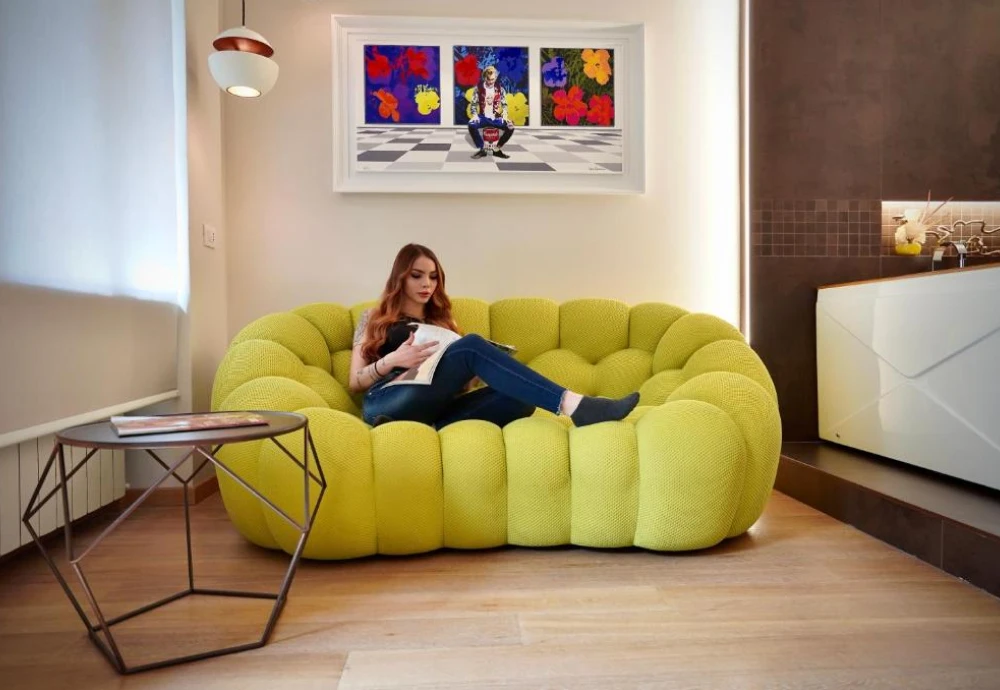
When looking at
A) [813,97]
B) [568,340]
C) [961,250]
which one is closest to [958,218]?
[961,250]

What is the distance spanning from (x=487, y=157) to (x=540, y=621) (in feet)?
6.98

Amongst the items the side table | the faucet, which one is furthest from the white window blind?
the faucet

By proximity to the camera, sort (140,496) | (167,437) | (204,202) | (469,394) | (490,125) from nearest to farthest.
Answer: (167,437), (140,496), (469,394), (204,202), (490,125)

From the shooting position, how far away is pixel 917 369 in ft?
7.75

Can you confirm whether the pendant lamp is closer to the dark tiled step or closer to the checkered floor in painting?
the checkered floor in painting

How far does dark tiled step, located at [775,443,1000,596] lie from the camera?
167 cm

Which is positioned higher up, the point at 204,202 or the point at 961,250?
the point at 204,202

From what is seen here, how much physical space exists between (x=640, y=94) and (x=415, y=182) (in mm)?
1136

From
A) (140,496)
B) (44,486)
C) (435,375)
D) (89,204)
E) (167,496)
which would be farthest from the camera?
(167,496)

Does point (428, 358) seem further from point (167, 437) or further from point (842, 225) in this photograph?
point (842, 225)

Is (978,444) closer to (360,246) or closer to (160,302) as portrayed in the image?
(360,246)

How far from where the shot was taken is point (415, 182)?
115 inches

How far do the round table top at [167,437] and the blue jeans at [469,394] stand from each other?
75 centimetres

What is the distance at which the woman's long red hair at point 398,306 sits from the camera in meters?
2.32
